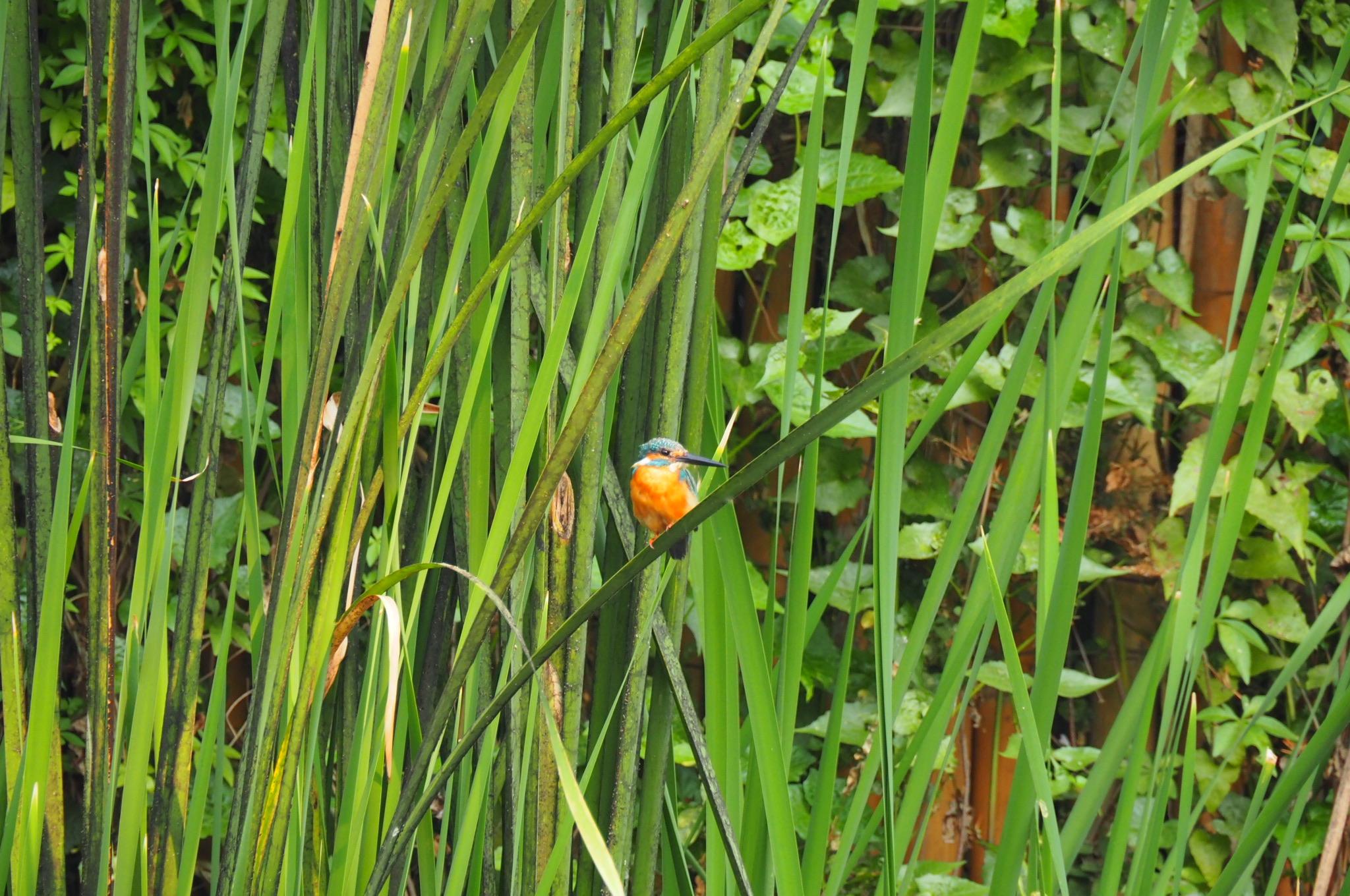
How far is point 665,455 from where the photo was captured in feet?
2.42

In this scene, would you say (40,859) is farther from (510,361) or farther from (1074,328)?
(1074,328)

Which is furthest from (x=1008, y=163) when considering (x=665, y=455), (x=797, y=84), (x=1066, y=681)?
(x=665, y=455)

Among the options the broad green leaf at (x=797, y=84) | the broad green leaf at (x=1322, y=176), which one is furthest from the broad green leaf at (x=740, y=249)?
the broad green leaf at (x=1322, y=176)

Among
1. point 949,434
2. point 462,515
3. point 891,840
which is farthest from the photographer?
point 949,434

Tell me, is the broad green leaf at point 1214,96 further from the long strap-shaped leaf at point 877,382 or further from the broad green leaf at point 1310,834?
the long strap-shaped leaf at point 877,382

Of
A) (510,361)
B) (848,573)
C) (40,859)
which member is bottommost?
(848,573)

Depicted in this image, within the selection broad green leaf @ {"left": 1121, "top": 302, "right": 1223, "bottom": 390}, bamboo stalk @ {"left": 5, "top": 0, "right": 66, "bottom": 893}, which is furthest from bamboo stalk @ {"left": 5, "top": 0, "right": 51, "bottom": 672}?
broad green leaf @ {"left": 1121, "top": 302, "right": 1223, "bottom": 390}

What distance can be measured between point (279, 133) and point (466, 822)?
4.47 feet

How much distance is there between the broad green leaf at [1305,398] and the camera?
1565 millimetres

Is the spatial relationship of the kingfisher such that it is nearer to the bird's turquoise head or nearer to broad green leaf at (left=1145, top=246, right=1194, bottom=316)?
the bird's turquoise head

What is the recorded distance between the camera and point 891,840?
0.50 meters

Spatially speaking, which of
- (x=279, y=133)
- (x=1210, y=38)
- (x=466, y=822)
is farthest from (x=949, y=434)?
(x=466, y=822)

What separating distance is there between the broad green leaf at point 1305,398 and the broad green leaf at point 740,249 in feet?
2.28

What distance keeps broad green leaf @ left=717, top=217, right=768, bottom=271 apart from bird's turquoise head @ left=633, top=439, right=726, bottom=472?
0.78m
